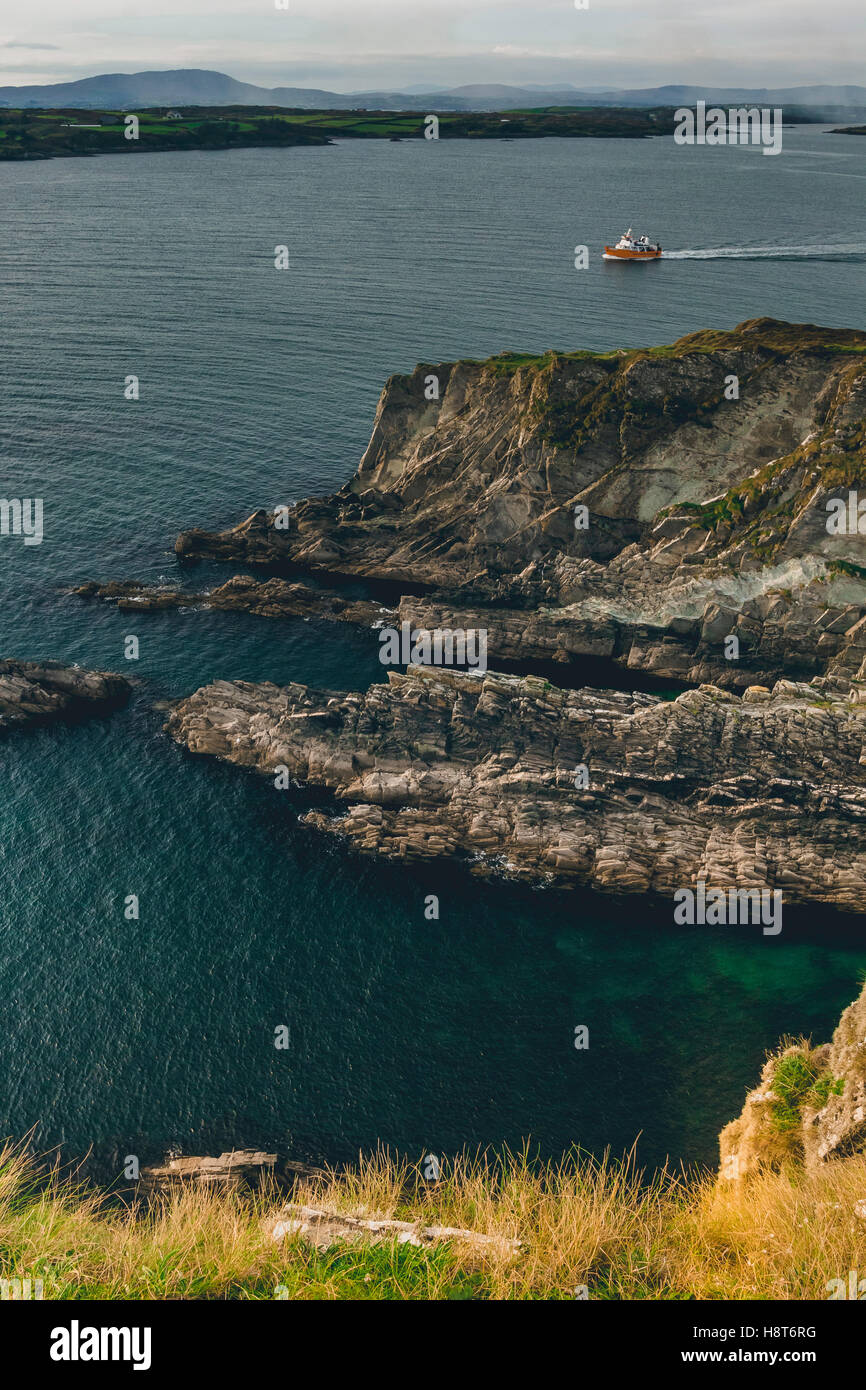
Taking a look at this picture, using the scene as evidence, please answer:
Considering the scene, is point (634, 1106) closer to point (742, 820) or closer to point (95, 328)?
point (742, 820)

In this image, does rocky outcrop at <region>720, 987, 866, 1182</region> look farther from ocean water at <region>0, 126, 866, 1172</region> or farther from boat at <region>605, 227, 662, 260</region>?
boat at <region>605, 227, 662, 260</region>

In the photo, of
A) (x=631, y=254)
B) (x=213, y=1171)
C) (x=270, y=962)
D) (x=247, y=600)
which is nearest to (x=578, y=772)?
(x=270, y=962)

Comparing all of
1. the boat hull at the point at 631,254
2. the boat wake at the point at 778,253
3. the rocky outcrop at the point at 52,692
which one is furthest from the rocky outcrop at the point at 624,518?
the boat wake at the point at 778,253

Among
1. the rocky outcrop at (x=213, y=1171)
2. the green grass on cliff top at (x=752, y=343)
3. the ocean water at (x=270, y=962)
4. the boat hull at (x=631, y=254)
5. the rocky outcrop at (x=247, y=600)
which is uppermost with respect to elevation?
the boat hull at (x=631, y=254)

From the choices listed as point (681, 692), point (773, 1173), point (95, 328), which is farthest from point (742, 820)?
point (95, 328)

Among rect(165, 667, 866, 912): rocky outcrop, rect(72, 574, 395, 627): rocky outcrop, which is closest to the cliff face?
rect(72, 574, 395, 627): rocky outcrop

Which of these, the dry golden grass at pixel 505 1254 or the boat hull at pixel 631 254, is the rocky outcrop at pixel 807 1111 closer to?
the dry golden grass at pixel 505 1254

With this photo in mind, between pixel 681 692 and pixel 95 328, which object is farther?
pixel 95 328
